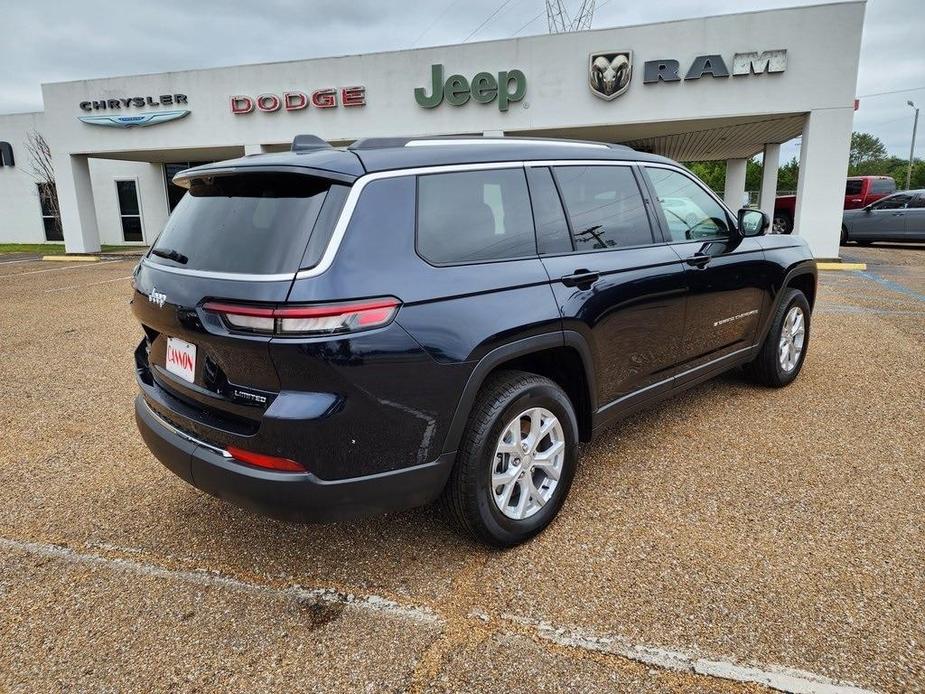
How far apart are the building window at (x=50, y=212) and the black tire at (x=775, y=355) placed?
24.0 m

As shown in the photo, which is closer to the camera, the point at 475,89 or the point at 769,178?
the point at 475,89

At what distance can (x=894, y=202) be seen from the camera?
54.0 feet

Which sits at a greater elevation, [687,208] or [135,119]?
[135,119]

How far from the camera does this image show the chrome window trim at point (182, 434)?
2355mm

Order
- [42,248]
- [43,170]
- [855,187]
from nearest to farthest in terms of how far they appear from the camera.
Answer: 1. [855,187]
2. [42,248]
3. [43,170]

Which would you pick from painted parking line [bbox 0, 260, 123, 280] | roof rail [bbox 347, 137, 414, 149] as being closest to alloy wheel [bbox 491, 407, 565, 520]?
roof rail [bbox 347, 137, 414, 149]

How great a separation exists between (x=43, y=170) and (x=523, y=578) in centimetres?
2520

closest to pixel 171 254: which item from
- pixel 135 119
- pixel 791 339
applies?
pixel 791 339

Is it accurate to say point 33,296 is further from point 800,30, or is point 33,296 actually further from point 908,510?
point 800,30

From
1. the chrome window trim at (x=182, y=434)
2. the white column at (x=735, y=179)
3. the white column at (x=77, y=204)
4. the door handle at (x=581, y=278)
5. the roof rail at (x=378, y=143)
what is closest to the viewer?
the chrome window trim at (x=182, y=434)

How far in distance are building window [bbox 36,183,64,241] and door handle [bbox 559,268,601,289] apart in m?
24.2

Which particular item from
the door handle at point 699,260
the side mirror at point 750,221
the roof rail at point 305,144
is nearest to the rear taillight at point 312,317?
the roof rail at point 305,144

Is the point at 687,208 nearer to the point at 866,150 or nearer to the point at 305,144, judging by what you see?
the point at 305,144

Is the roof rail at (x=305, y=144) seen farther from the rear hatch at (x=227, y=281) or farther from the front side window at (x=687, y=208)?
the front side window at (x=687, y=208)
